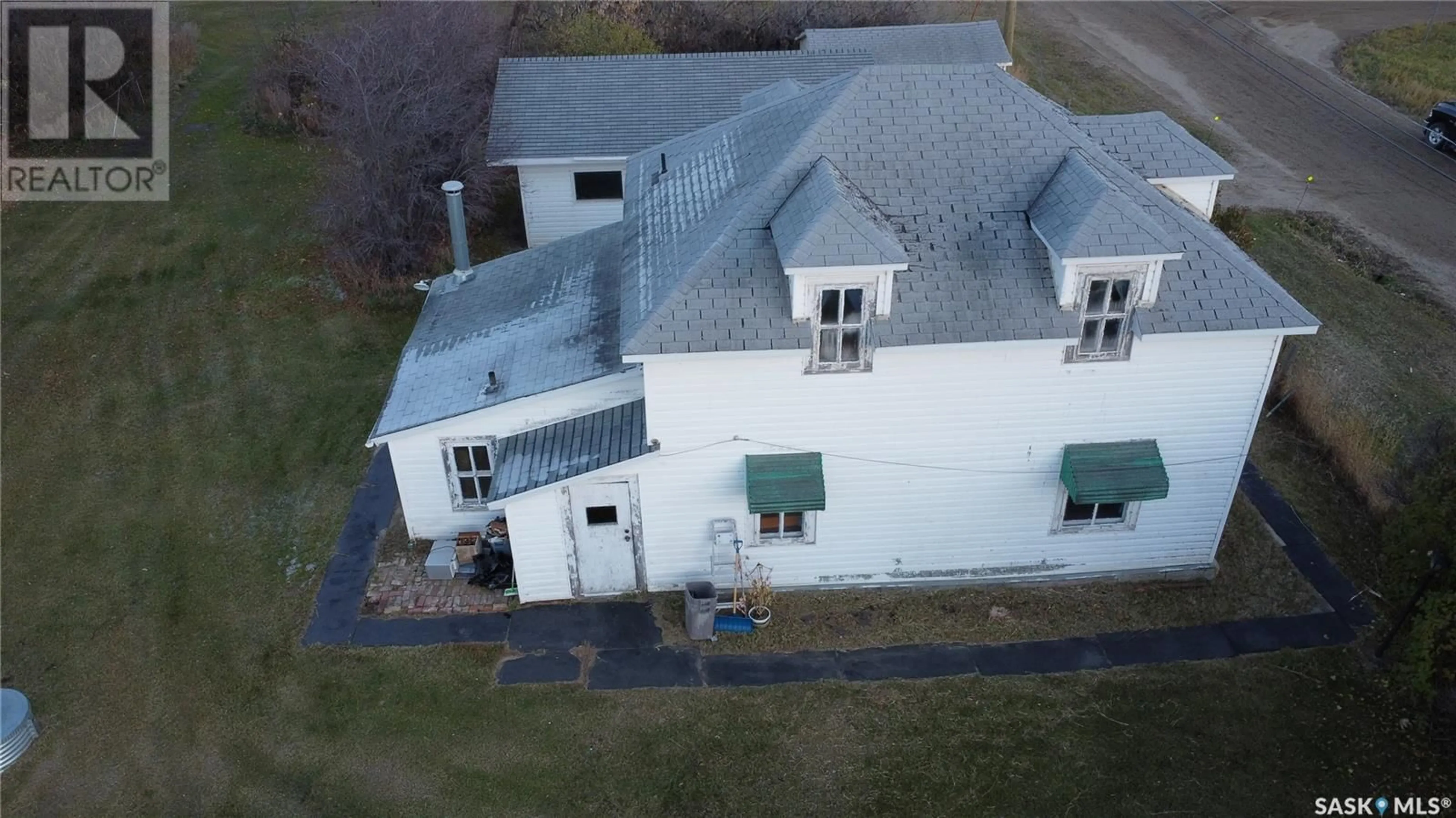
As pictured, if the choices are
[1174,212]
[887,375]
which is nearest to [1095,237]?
[1174,212]

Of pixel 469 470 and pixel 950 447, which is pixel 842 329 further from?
pixel 469 470

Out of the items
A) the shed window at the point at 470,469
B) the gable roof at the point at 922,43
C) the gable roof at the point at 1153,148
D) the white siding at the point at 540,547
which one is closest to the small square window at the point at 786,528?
the white siding at the point at 540,547

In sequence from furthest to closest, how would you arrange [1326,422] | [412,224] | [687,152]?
[412,224] < [1326,422] < [687,152]

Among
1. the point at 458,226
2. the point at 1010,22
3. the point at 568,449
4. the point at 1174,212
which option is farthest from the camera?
the point at 1010,22

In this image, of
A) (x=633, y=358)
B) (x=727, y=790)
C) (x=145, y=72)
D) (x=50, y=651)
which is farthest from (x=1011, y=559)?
(x=145, y=72)

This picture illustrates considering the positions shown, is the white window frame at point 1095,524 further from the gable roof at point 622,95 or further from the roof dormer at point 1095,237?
the gable roof at point 622,95

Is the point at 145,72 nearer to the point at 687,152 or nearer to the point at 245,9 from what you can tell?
the point at 245,9
